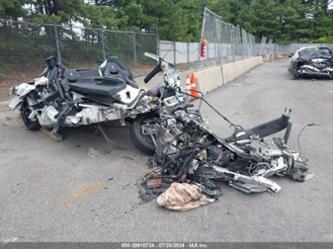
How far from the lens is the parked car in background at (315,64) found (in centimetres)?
1456

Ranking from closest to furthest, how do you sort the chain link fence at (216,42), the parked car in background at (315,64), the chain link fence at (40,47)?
the chain link fence at (216,42)
the chain link fence at (40,47)
the parked car in background at (315,64)

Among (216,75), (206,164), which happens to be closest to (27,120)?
(206,164)

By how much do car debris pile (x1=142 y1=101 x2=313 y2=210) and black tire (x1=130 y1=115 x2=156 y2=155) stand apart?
1.21 ft

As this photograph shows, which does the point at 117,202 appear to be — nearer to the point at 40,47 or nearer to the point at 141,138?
the point at 141,138

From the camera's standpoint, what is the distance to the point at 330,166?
172 inches

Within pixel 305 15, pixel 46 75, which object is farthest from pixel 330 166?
pixel 305 15

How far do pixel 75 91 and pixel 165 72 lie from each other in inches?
57.9

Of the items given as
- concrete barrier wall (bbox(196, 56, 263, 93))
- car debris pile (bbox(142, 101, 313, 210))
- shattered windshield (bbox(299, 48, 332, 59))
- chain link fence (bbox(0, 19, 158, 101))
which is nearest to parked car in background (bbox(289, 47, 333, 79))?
shattered windshield (bbox(299, 48, 332, 59))

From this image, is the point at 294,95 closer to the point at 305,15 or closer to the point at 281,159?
the point at 281,159

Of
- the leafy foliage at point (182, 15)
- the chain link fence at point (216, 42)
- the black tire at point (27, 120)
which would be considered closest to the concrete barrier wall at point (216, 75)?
the chain link fence at point (216, 42)

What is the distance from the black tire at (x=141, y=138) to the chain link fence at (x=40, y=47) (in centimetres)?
614

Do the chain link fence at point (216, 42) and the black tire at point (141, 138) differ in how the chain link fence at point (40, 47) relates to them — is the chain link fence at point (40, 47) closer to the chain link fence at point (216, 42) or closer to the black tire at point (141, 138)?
the chain link fence at point (216, 42)

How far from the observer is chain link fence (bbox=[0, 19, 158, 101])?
37.3 ft

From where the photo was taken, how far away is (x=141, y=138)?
4.79 m
